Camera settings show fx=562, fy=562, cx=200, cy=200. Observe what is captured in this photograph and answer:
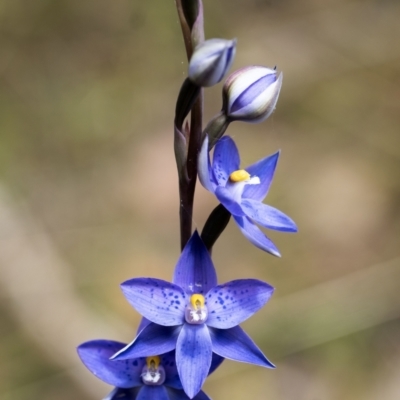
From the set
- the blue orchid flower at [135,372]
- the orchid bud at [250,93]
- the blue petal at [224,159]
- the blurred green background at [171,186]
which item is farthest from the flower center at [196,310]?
the blurred green background at [171,186]

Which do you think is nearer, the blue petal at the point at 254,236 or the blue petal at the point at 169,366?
the blue petal at the point at 254,236

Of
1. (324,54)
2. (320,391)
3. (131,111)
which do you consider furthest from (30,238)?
(324,54)

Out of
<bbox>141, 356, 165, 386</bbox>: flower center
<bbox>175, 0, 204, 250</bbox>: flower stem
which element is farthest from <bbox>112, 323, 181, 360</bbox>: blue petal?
<bbox>175, 0, 204, 250</bbox>: flower stem

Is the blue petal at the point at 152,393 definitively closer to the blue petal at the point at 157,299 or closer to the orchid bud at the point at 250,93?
the blue petal at the point at 157,299

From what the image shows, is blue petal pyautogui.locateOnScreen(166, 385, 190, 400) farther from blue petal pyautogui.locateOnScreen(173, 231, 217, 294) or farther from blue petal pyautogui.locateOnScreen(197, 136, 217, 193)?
blue petal pyautogui.locateOnScreen(197, 136, 217, 193)

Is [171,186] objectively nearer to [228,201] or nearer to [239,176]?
[239,176]

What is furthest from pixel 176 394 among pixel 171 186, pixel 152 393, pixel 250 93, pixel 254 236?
pixel 171 186
